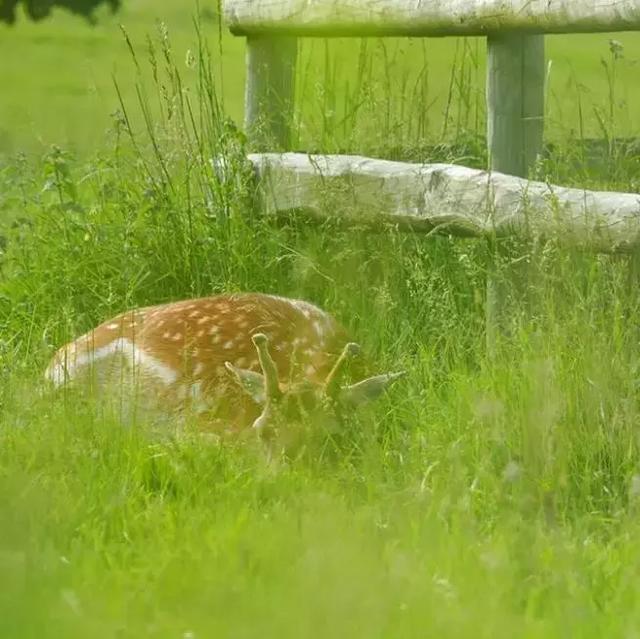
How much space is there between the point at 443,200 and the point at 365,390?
48.8 inches

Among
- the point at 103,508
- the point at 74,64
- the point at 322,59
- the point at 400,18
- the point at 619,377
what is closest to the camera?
the point at 103,508

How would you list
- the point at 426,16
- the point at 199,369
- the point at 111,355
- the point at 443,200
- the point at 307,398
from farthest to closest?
the point at 426,16 < the point at 443,200 < the point at 111,355 < the point at 199,369 < the point at 307,398

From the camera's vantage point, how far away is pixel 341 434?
5.30 m

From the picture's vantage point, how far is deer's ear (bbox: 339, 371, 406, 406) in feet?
17.4

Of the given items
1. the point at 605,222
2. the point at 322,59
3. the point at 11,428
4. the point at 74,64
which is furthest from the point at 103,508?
the point at 74,64

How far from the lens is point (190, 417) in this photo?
18.5ft

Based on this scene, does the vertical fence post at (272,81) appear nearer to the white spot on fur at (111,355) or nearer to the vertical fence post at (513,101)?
the vertical fence post at (513,101)

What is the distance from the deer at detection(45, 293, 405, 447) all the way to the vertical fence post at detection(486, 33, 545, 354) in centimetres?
98

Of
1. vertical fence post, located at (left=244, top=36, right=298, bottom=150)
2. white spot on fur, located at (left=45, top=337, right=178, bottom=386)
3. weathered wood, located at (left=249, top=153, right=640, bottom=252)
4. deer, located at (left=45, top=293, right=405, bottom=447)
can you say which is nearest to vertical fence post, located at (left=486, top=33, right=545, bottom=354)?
weathered wood, located at (left=249, top=153, right=640, bottom=252)

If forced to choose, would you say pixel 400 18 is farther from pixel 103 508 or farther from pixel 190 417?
pixel 103 508

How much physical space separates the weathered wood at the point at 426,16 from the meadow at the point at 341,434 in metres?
0.37

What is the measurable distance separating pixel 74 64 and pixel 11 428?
42.9 feet

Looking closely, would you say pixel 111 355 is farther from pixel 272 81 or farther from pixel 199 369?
pixel 272 81

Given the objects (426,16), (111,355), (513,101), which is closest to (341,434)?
(111,355)
